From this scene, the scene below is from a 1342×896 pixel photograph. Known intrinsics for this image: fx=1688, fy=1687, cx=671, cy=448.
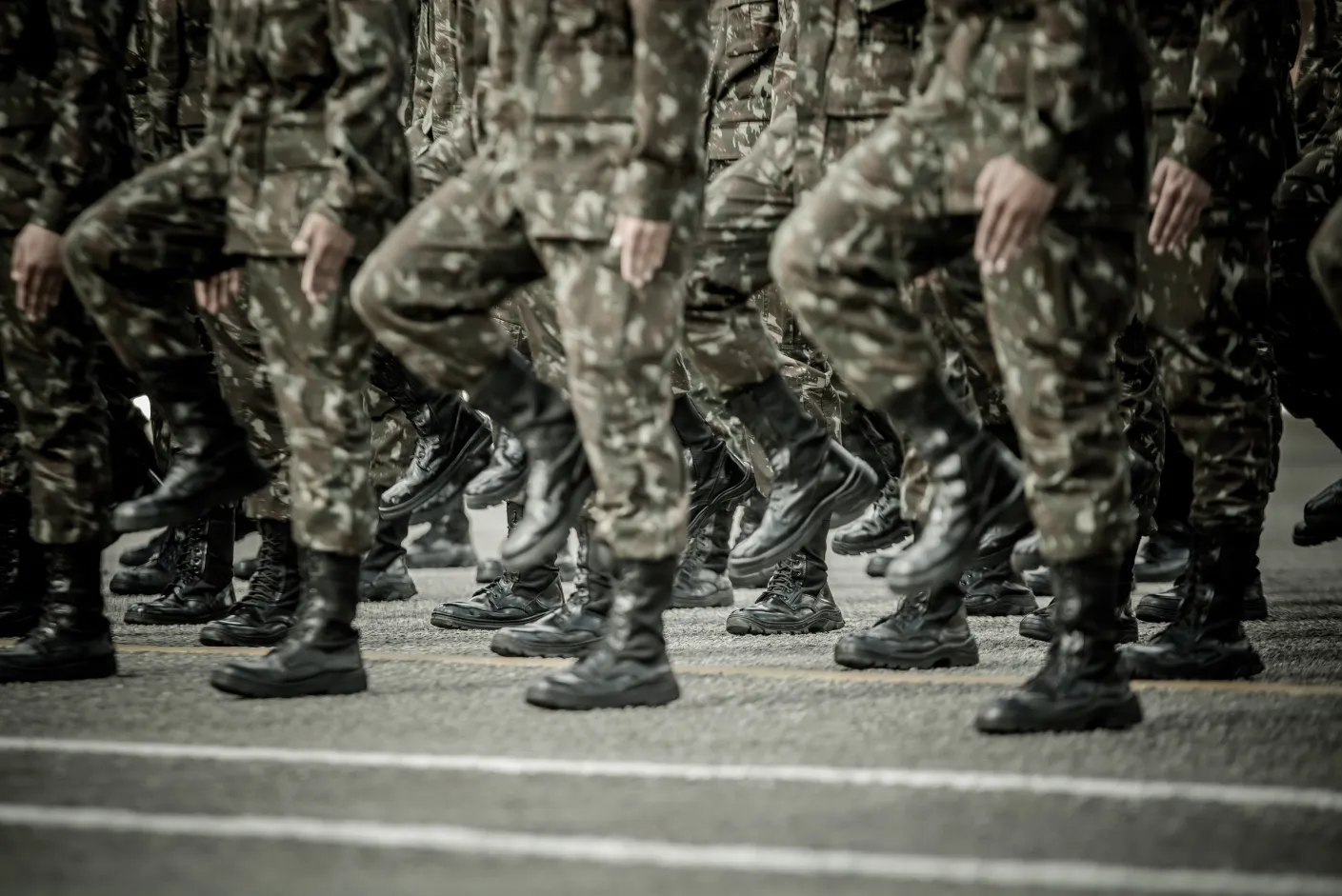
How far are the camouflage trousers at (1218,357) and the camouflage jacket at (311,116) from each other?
5.74 feet

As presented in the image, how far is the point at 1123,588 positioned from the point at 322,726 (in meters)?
2.08

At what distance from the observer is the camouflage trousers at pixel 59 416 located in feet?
13.4

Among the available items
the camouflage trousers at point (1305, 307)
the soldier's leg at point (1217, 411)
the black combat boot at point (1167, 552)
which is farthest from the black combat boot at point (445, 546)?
the soldier's leg at point (1217, 411)

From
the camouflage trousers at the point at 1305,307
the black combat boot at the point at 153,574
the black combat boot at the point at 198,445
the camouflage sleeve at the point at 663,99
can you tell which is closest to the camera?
the camouflage sleeve at the point at 663,99

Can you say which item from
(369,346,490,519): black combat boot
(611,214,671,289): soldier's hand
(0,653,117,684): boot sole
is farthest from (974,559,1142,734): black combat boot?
(369,346,490,519): black combat boot

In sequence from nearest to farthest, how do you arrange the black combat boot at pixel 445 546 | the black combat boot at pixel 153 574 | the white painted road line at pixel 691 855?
1. the white painted road line at pixel 691 855
2. the black combat boot at pixel 153 574
3. the black combat boot at pixel 445 546

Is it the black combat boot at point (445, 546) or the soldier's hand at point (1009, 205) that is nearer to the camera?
the soldier's hand at point (1009, 205)

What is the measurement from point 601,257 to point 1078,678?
127 centimetres

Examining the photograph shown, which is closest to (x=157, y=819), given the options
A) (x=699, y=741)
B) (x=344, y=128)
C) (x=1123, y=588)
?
(x=699, y=741)

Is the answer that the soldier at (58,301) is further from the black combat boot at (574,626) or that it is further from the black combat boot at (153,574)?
the black combat boot at (153,574)

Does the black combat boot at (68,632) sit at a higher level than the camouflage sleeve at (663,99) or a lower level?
lower

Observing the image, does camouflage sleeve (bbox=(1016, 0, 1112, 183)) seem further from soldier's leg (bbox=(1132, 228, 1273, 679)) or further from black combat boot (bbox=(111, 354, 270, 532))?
black combat boot (bbox=(111, 354, 270, 532))

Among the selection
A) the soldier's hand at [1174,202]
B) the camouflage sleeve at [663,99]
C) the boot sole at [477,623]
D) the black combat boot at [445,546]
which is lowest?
the black combat boot at [445,546]

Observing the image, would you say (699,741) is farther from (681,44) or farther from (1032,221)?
(681,44)
